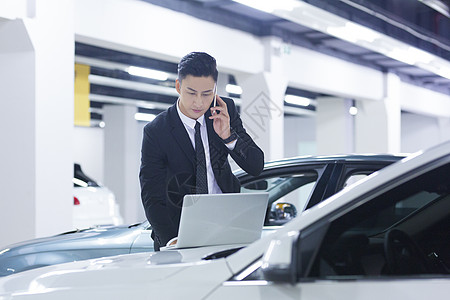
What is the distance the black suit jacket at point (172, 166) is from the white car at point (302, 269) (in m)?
0.68

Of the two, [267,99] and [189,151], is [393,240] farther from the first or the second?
[267,99]

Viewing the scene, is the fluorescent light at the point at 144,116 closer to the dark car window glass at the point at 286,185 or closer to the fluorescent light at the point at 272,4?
the fluorescent light at the point at 272,4

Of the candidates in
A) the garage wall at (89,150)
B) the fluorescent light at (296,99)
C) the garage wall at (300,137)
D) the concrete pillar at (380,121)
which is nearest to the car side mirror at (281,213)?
the concrete pillar at (380,121)

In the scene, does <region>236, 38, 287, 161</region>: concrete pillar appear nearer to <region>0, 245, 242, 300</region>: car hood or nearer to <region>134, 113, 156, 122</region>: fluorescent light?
<region>0, 245, 242, 300</region>: car hood

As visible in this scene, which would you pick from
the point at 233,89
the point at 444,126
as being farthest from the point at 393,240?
the point at 444,126

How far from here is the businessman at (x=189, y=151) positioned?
3092 millimetres

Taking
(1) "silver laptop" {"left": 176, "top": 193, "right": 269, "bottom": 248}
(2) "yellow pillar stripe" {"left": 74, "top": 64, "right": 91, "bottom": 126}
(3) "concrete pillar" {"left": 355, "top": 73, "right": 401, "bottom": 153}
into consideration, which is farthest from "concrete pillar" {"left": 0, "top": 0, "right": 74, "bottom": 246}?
(3) "concrete pillar" {"left": 355, "top": 73, "right": 401, "bottom": 153}

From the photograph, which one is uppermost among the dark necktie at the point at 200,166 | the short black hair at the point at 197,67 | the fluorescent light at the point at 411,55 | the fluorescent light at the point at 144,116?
the fluorescent light at the point at 411,55

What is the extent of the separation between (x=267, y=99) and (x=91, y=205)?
12.8 ft

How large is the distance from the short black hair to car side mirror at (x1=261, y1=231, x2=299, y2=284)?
1.45 m

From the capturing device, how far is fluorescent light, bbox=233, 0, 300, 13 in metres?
8.96

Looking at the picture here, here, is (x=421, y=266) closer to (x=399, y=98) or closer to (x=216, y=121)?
(x=216, y=121)

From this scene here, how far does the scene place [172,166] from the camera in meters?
3.14

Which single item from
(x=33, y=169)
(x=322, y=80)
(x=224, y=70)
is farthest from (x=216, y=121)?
(x=322, y=80)
